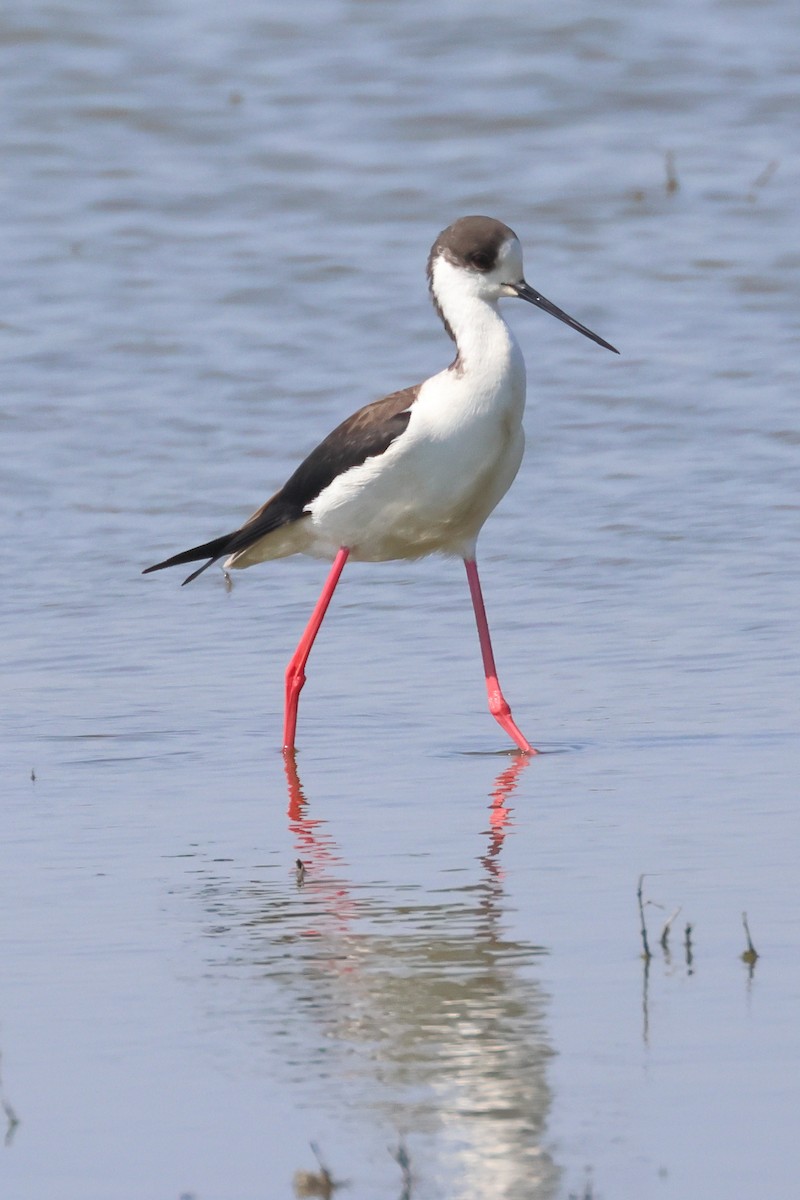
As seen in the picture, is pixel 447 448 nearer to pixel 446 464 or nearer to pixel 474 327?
pixel 446 464

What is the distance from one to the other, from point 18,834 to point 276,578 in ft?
11.7

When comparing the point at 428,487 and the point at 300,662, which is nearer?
the point at 428,487

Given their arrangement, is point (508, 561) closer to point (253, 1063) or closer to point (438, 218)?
point (253, 1063)

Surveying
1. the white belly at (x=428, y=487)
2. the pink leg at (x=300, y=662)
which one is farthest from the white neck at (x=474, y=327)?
the pink leg at (x=300, y=662)

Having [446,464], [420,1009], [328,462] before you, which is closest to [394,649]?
[328,462]

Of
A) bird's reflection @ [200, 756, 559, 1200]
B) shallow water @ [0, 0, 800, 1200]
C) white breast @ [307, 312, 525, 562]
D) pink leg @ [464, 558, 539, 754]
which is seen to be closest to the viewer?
bird's reflection @ [200, 756, 559, 1200]

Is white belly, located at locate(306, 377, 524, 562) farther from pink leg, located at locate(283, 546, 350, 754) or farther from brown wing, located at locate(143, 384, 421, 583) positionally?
pink leg, located at locate(283, 546, 350, 754)

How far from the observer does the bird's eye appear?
7.38 m

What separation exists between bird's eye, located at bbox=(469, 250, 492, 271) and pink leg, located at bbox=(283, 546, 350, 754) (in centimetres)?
102

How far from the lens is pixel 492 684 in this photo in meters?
7.24

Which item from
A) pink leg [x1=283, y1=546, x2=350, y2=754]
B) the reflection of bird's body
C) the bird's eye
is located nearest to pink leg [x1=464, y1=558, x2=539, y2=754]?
the reflection of bird's body

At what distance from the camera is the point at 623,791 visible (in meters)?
6.27

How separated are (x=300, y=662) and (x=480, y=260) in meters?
1.37

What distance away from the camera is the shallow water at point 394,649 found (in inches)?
162
